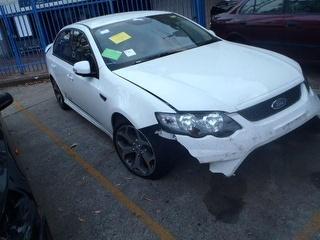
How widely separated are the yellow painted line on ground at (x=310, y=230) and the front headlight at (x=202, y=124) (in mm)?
967

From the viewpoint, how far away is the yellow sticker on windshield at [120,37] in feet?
14.9

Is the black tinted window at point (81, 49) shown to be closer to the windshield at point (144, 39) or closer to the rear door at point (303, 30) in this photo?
the windshield at point (144, 39)

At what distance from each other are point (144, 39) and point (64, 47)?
1628mm

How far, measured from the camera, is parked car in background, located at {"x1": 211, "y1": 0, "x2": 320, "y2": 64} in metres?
5.77

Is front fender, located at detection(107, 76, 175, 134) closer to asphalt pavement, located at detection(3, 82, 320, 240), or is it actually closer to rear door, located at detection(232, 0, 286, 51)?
asphalt pavement, located at detection(3, 82, 320, 240)

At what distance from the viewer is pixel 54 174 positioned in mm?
4586

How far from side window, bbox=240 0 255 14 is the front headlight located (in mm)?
4040

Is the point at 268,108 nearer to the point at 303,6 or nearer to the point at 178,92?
the point at 178,92

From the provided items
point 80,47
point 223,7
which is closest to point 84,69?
point 80,47

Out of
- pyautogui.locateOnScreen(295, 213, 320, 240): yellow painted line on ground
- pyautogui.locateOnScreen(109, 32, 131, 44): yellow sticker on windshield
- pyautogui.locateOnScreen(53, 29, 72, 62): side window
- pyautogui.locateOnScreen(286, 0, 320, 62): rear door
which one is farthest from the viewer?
pyautogui.locateOnScreen(286, 0, 320, 62): rear door

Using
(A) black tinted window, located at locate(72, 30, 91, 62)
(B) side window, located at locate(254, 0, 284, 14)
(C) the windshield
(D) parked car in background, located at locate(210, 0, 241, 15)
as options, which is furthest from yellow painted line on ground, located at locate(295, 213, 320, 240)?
(D) parked car in background, located at locate(210, 0, 241, 15)

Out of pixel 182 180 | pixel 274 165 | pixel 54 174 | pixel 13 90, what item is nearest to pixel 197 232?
pixel 182 180

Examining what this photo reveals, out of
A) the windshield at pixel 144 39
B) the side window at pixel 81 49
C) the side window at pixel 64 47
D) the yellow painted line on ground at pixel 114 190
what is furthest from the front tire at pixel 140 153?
the side window at pixel 64 47

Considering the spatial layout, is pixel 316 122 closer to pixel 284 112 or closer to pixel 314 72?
pixel 284 112
